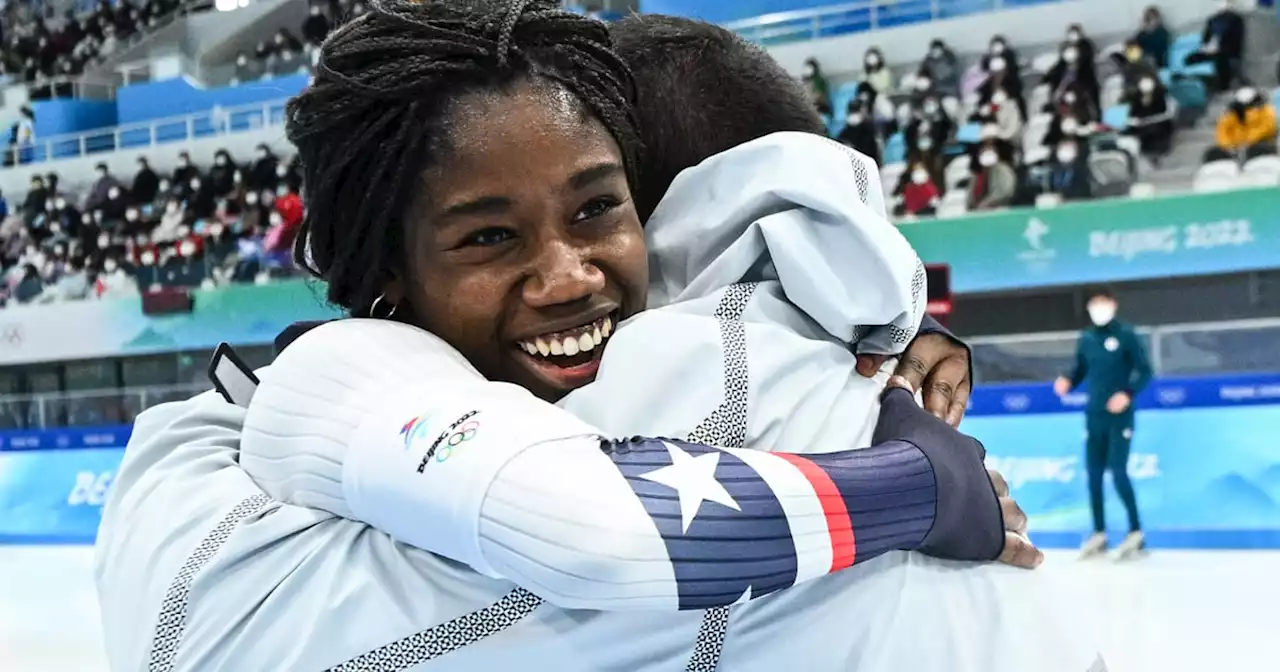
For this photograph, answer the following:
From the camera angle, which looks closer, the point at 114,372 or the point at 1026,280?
the point at 1026,280

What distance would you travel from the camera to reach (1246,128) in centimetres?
691

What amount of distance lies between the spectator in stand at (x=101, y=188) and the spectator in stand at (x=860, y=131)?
7.36m

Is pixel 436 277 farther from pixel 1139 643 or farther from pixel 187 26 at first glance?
pixel 187 26

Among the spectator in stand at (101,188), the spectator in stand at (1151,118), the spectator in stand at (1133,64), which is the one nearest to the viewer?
the spectator in stand at (1151,118)

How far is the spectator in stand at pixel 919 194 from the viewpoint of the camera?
768 centimetres

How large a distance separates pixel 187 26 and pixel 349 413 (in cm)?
1408

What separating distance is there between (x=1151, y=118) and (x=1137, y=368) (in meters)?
2.73

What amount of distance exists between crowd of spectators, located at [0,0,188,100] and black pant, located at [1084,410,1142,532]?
1213cm

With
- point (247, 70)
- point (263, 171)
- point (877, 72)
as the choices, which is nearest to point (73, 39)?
point (247, 70)

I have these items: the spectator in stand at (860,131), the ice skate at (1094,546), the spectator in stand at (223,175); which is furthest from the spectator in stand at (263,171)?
the ice skate at (1094,546)

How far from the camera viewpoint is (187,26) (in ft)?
44.0

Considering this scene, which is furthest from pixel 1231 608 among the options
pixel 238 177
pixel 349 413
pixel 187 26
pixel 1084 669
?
pixel 187 26

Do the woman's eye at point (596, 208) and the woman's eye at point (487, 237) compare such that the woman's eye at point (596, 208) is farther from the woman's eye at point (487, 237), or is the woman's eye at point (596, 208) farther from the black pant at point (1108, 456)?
the black pant at point (1108, 456)

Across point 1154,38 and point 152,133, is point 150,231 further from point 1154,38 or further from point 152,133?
point 1154,38
